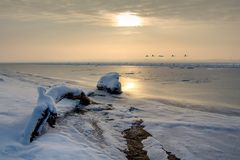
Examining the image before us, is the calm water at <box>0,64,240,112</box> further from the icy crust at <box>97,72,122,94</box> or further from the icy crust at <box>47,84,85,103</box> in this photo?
the icy crust at <box>47,84,85,103</box>

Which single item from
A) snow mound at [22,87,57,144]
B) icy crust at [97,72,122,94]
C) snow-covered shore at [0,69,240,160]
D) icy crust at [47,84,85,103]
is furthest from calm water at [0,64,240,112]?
snow mound at [22,87,57,144]

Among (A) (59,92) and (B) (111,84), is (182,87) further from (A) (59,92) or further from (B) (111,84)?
(A) (59,92)

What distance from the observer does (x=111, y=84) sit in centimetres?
2569

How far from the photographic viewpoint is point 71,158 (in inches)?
298

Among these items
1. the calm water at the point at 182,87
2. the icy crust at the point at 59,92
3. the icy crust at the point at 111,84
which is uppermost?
the icy crust at the point at 59,92

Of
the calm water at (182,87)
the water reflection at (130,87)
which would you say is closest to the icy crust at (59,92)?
the calm water at (182,87)

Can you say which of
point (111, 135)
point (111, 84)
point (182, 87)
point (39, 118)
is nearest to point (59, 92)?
point (111, 135)

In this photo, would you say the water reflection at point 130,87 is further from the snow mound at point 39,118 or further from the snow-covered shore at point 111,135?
the snow mound at point 39,118

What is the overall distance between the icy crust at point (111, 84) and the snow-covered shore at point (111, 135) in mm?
9392

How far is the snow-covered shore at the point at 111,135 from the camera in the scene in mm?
8133

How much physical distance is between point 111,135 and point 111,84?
1451cm

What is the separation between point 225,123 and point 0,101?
1017 cm

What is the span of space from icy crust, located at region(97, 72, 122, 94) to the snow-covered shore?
9.39 metres

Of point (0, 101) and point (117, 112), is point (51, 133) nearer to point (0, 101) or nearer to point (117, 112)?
point (0, 101)
